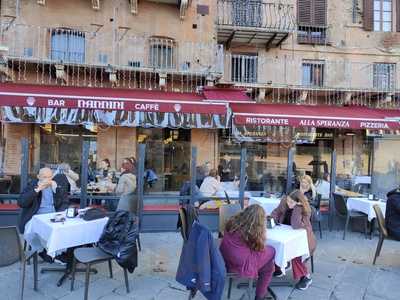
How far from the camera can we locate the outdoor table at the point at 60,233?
4.56 m

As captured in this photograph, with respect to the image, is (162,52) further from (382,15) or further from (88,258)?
(88,258)

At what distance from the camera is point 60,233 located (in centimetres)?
459

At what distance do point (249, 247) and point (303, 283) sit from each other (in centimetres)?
158

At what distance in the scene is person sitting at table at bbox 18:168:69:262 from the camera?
5.28 meters

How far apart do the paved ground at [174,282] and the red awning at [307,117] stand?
4.08m

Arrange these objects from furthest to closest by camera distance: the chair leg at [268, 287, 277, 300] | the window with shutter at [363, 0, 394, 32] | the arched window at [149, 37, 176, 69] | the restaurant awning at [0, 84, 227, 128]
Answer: the window with shutter at [363, 0, 394, 32] < the arched window at [149, 37, 176, 69] < the restaurant awning at [0, 84, 227, 128] < the chair leg at [268, 287, 277, 300]

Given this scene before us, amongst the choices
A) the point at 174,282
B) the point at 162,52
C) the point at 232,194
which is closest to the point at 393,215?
the point at 232,194

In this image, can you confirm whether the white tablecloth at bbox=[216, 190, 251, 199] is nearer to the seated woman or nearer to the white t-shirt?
the white t-shirt

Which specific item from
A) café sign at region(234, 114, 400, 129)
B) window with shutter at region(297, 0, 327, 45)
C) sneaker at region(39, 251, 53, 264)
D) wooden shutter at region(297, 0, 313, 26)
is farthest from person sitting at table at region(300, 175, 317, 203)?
wooden shutter at region(297, 0, 313, 26)

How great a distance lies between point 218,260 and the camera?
11.7 ft

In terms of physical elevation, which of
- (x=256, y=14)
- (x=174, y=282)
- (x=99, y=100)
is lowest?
(x=174, y=282)

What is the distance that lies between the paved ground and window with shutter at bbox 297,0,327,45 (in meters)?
10.1

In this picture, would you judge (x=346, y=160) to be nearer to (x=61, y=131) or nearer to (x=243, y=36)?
(x=243, y=36)

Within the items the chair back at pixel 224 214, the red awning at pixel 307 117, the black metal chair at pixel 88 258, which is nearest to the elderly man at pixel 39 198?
the black metal chair at pixel 88 258
